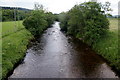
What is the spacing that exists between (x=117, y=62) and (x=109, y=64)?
1.36 metres

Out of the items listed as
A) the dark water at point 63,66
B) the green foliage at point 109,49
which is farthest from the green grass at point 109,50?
the dark water at point 63,66

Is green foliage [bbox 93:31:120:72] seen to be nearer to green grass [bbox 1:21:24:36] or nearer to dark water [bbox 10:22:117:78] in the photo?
dark water [bbox 10:22:117:78]

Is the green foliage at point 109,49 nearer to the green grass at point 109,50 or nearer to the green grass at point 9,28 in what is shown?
the green grass at point 109,50

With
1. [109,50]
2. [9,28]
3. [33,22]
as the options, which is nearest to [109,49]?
[109,50]

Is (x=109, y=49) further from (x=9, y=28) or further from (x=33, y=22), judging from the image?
(x=9, y=28)

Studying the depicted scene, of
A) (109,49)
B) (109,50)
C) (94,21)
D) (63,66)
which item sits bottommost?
(63,66)

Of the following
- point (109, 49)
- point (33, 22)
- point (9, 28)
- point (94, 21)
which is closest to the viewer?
point (109, 49)

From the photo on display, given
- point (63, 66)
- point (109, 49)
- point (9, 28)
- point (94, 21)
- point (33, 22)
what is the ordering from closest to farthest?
point (63, 66)
point (109, 49)
point (94, 21)
point (33, 22)
point (9, 28)

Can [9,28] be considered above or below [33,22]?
below

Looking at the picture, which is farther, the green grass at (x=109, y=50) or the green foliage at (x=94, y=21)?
the green foliage at (x=94, y=21)

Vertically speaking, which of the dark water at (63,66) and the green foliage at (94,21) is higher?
the green foliage at (94,21)

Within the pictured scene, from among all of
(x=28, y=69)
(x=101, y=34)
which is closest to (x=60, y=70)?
(x=28, y=69)

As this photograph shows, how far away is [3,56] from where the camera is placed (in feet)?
42.5

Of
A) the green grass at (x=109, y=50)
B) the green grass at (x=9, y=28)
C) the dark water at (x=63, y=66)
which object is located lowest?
the dark water at (x=63, y=66)
